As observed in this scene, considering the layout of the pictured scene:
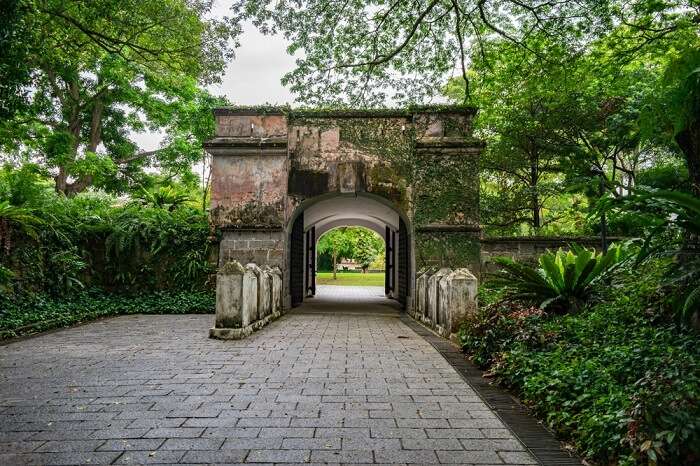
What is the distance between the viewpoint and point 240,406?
348cm

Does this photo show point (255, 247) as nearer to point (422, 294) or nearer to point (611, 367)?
point (422, 294)

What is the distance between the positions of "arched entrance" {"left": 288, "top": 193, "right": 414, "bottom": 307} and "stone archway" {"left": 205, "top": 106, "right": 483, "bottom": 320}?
471 millimetres

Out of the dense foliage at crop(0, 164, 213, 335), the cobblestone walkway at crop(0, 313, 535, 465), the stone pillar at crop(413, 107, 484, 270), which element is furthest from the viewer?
the stone pillar at crop(413, 107, 484, 270)

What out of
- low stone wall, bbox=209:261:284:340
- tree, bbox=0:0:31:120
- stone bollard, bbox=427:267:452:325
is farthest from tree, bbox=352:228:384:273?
tree, bbox=0:0:31:120

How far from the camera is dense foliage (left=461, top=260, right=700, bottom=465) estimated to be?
7.50 ft

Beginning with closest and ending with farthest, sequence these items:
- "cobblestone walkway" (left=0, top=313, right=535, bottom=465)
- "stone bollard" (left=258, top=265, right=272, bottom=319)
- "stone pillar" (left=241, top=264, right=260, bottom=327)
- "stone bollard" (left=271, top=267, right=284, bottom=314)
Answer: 1. "cobblestone walkway" (left=0, top=313, right=535, bottom=465)
2. "stone pillar" (left=241, top=264, right=260, bottom=327)
3. "stone bollard" (left=258, top=265, right=272, bottom=319)
4. "stone bollard" (left=271, top=267, right=284, bottom=314)

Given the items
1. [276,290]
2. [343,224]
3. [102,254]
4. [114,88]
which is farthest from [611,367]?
[114,88]

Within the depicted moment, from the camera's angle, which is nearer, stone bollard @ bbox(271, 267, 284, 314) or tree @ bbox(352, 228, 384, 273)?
stone bollard @ bbox(271, 267, 284, 314)

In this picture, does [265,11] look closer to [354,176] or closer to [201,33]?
[201,33]

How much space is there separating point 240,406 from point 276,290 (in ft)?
20.7

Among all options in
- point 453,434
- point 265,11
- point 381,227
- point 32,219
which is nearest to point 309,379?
point 453,434

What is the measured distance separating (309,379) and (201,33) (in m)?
6.43

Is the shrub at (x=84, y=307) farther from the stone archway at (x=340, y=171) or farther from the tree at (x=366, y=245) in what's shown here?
the tree at (x=366, y=245)

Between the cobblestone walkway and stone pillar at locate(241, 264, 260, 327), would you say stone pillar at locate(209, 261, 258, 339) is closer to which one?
stone pillar at locate(241, 264, 260, 327)
